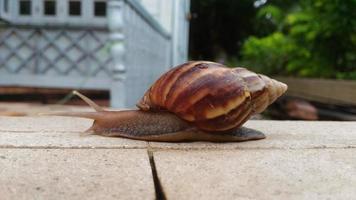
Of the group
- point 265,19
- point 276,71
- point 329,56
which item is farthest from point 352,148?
point 265,19

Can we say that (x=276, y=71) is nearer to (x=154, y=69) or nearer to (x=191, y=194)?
(x=154, y=69)

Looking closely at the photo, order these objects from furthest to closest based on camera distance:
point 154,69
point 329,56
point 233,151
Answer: point 329,56 < point 154,69 < point 233,151

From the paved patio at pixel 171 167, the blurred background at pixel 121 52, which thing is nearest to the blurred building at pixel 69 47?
the blurred background at pixel 121 52

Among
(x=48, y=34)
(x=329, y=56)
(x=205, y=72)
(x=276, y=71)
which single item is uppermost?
(x=205, y=72)

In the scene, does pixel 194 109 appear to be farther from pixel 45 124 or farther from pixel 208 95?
pixel 45 124

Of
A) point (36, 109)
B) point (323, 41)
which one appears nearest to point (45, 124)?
point (36, 109)
